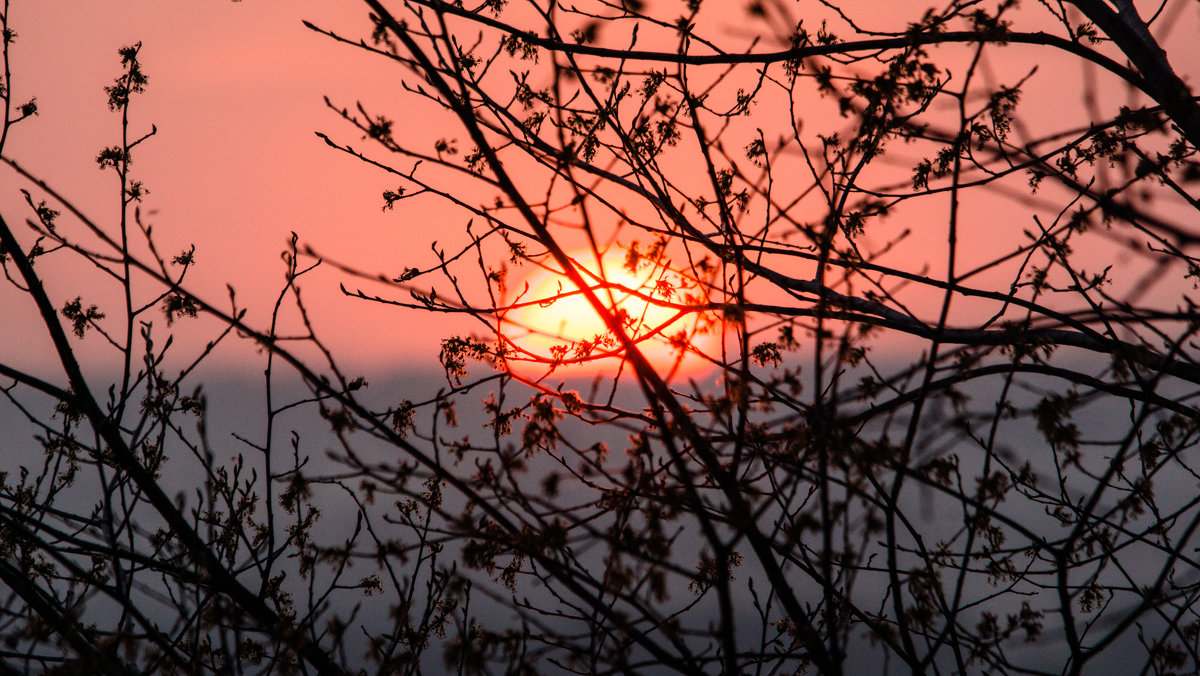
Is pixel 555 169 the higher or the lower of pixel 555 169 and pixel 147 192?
the lower

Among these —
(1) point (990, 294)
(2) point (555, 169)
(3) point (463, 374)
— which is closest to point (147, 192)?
(3) point (463, 374)

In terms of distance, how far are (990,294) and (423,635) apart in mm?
4201

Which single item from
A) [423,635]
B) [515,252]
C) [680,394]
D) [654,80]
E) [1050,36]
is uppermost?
[1050,36]

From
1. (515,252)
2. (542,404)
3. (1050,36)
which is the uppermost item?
(1050,36)

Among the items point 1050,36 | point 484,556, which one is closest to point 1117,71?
point 1050,36

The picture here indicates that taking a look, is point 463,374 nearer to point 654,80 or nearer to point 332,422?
point 332,422

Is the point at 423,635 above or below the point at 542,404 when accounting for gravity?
below

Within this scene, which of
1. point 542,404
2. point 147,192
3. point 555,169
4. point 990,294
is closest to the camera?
point 542,404

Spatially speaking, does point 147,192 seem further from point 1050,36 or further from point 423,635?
point 1050,36

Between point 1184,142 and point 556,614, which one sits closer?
point 556,614

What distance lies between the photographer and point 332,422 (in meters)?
3.24

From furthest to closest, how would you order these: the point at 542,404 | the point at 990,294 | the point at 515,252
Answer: the point at 990,294 → the point at 515,252 → the point at 542,404

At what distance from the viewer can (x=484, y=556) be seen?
10.8 ft

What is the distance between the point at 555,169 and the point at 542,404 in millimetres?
1096
